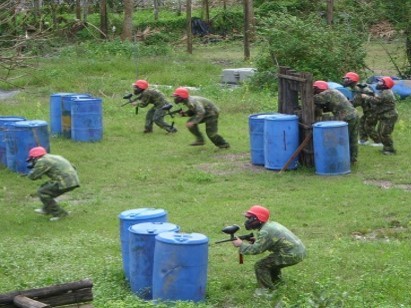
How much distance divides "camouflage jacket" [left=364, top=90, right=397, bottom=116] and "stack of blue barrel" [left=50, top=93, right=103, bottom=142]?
632 cm

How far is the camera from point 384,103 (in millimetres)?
19469

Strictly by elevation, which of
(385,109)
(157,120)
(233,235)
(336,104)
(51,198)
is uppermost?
(336,104)

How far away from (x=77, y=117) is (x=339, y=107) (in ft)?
20.9

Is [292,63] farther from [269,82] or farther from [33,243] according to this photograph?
[33,243]

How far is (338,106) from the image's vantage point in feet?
60.7

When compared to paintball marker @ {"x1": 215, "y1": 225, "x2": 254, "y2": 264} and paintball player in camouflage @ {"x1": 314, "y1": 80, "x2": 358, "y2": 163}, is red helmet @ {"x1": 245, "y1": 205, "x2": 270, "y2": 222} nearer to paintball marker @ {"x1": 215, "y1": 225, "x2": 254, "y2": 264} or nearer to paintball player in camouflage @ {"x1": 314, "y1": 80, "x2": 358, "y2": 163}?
paintball marker @ {"x1": 215, "y1": 225, "x2": 254, "y2": 264}

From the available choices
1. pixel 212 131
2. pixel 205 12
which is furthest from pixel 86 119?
pixel 205 12

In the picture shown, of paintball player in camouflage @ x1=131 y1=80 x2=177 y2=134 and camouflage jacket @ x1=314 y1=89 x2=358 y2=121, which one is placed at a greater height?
camouflage jacket @ x1=314 y1=89 x2=358 y2=121

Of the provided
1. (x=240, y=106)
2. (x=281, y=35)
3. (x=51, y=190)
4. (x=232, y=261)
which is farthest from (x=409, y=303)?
(x=281, y=35)

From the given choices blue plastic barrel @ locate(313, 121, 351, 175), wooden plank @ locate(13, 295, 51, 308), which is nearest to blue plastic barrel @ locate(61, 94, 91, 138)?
blue plastic barrel @ locate(313, 121, 351, 175)

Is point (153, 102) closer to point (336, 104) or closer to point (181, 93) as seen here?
point (181, 93)

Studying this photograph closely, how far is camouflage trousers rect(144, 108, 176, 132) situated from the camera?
22906mm

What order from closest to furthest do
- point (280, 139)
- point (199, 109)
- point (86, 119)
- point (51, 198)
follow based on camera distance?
point (51, 198) < point (280, 139) < point (199, 109) < point (86, 119)

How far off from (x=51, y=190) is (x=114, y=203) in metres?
1.30
